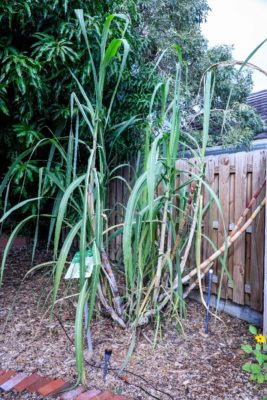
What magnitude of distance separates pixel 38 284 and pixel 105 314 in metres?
0.87

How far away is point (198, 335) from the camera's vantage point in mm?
1797

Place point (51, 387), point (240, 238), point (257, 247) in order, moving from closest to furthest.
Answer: point (51, 387) < point (257, 247) < point (240, 238)

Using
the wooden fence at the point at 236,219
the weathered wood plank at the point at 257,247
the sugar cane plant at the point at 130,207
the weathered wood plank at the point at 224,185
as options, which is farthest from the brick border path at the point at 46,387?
the weathered wood plank at the point at 224,185

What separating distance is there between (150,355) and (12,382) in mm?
647

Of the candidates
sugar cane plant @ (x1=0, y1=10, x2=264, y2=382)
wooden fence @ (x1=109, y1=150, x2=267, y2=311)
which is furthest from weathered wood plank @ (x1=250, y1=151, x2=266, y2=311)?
sugar cane plant @ (x1=0, y1=10, x2=264, y2=382)

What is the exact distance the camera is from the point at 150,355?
158cm

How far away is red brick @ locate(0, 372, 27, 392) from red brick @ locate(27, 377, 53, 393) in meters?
0.08

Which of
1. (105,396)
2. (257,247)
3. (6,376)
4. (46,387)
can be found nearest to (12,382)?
(6,376)

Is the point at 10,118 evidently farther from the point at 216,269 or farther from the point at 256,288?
the point at 256,288

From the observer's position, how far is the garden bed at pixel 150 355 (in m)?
1.34

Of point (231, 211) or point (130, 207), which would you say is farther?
point (231, 211)

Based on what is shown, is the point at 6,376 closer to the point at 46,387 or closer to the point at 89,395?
the point at 46,387

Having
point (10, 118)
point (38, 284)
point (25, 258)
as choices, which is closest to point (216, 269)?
point (38, 284)

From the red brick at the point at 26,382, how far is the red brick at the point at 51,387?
8 centimetres
